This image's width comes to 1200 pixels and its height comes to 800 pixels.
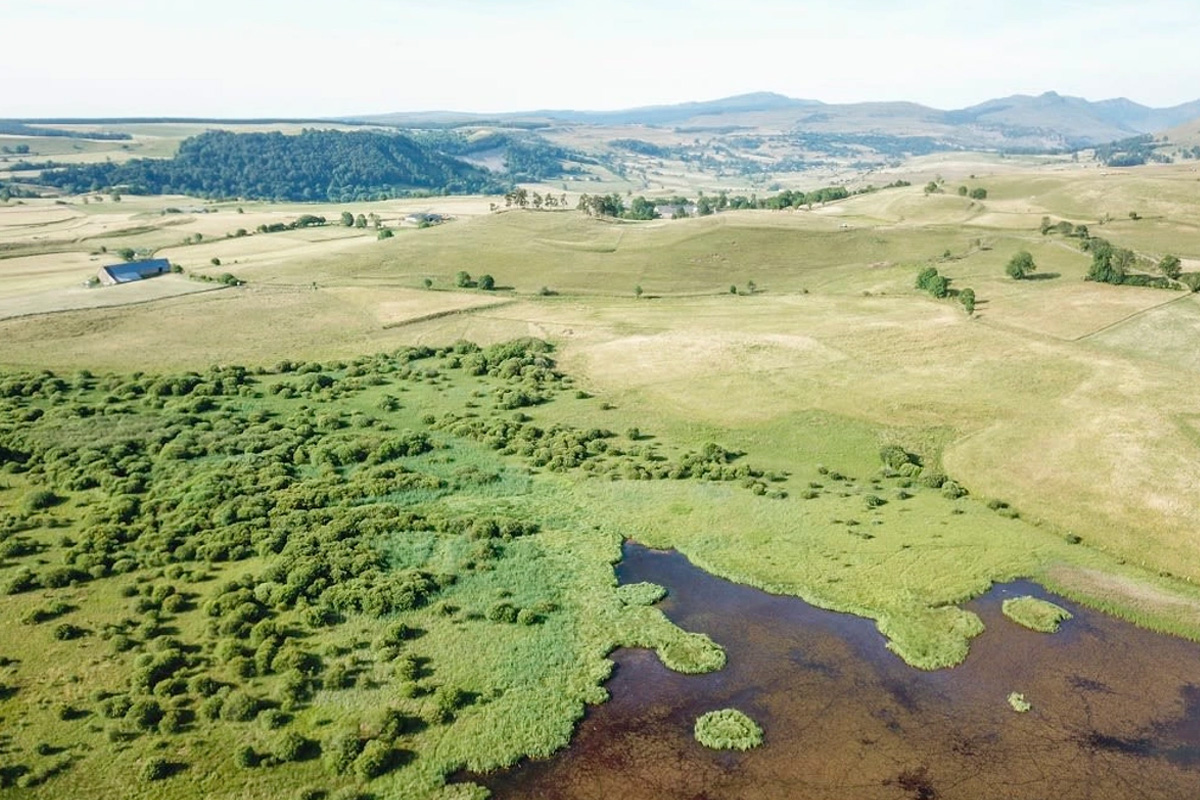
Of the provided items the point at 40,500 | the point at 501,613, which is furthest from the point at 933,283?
the point at 40,500

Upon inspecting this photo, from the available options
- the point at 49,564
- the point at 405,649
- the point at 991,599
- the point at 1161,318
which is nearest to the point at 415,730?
the point at 405,649

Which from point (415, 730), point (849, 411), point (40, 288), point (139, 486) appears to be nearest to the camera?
point (415, 730)

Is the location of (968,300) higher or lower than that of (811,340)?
higher

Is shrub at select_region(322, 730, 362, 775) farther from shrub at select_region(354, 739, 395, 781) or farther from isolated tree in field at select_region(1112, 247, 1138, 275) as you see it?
isolated tree in field at select_region(1112, 247, 1138, 275)

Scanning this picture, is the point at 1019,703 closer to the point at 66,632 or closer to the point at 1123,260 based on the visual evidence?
the point at 66,632

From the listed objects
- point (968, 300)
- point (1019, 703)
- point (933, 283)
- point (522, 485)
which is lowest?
point (1019, 703)

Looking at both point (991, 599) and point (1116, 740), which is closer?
point (1116, 740)

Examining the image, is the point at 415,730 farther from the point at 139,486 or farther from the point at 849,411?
the point at 849,411

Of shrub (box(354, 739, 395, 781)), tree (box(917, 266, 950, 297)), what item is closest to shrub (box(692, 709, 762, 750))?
shrub (box(354, 739, 395, 781))
